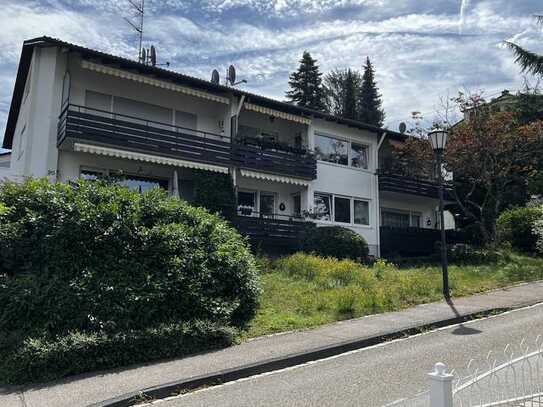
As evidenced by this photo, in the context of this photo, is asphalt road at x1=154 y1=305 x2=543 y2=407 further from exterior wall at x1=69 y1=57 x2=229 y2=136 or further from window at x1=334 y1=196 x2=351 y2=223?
window at x1=334 y1=196 x2=351 y2=223

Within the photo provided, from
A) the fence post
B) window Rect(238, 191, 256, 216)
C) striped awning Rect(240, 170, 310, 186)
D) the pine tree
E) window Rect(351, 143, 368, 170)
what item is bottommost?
the fence post

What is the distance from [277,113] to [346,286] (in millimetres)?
10081

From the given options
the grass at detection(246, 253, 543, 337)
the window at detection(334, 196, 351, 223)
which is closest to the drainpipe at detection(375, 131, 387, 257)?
the window at detection(334, 196, 351, 223)

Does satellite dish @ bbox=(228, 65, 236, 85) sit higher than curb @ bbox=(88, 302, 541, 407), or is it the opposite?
satellite dish @ bbox=(228, 65, 236, 85)

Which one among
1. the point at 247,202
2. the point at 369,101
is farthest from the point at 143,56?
the point at 369,101

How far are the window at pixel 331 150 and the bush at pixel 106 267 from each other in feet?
45.2

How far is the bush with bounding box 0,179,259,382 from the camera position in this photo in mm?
8695

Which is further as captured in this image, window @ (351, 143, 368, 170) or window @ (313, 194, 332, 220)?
window @ (351, 143, 368, 170)

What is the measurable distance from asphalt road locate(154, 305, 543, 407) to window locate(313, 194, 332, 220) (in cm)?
1338

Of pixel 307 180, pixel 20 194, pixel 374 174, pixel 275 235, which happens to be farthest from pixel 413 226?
pixel 20 194

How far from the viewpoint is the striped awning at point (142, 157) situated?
16631 mm

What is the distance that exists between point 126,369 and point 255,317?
11.4 feet

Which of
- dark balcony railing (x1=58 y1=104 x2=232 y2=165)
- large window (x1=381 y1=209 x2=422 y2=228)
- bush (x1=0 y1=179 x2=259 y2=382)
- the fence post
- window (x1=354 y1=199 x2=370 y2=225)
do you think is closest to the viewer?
the fence post

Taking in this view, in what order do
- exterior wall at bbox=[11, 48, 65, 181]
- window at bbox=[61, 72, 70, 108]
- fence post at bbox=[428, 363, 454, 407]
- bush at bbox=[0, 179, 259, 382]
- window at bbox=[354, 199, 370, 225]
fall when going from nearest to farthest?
1. fence post at bbox=[428, 363, 454, 407]
2. bush at bbox=[0, 179, 259, 382]
3. exterior wall at bbox=[11, 48, 65, 181]
4. window at bbox=[61, 72, 70, 108]
5. window at bbox=[354, 199, 370, 225]
